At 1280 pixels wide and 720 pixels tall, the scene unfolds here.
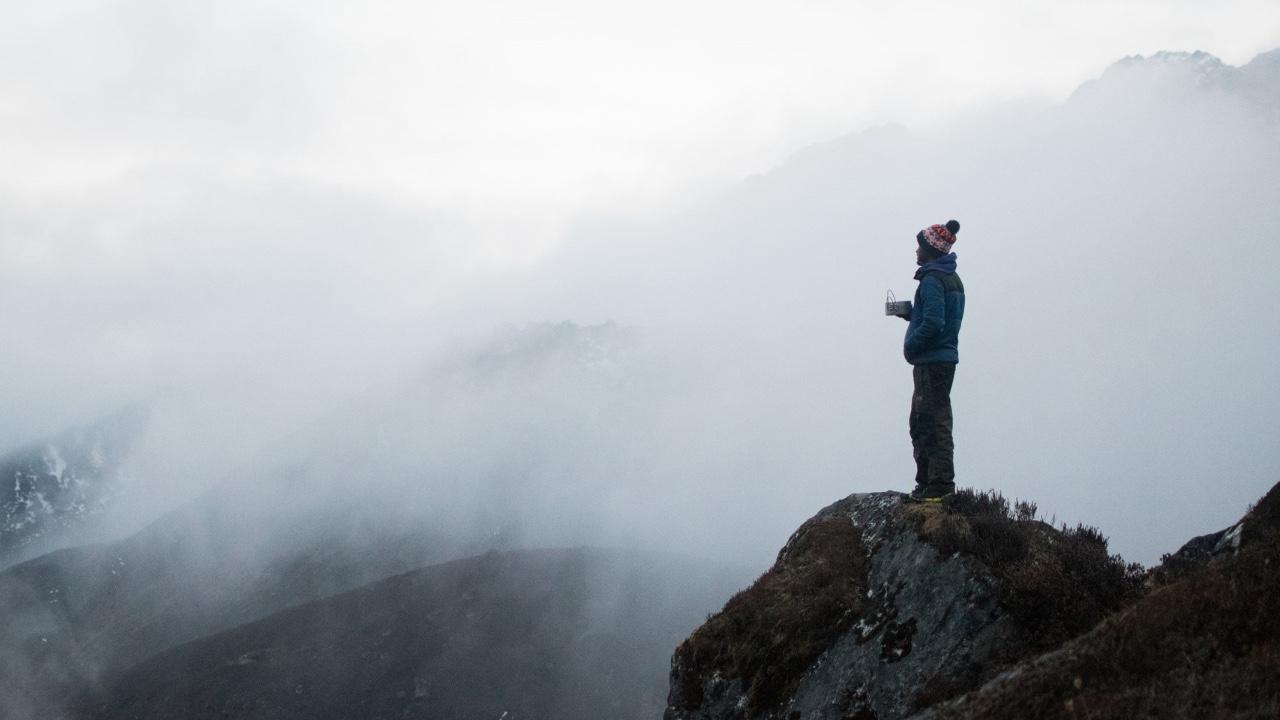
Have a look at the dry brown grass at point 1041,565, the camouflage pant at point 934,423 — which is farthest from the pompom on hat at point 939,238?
the dry brown grass at point 1041,565

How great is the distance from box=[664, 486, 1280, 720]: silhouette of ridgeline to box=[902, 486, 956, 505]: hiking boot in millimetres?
291

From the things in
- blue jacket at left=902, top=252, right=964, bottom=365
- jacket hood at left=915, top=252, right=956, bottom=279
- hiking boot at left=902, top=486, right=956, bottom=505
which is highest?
jacket hood at left=915, top=252, right=956, bottom=279

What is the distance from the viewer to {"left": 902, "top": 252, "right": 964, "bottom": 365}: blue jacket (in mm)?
12414

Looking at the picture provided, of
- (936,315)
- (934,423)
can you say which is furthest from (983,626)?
(936,315)

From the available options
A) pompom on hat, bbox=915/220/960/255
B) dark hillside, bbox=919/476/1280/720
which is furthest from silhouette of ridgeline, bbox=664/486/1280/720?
pompom on hat, bbox=915/220/960/255

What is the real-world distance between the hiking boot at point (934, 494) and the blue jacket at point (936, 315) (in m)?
2.10

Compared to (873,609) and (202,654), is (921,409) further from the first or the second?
(202,654)

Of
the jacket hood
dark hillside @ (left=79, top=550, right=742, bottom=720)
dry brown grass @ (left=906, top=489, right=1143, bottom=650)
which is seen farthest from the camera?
dark hillside @ (left=79, top=550, right=742, bottom=720)

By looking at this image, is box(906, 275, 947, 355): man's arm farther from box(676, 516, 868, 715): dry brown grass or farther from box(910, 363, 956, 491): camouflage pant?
box(676, 516, 868, 715): dry brown grass

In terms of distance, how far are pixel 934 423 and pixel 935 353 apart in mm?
1161

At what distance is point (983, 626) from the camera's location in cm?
913

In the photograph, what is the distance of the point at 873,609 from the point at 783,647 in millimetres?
1576

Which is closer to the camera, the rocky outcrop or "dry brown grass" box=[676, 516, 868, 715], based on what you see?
the rocky outcrop

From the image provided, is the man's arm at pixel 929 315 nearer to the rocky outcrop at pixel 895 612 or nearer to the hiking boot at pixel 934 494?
the hiking boot at pixel 934 494
